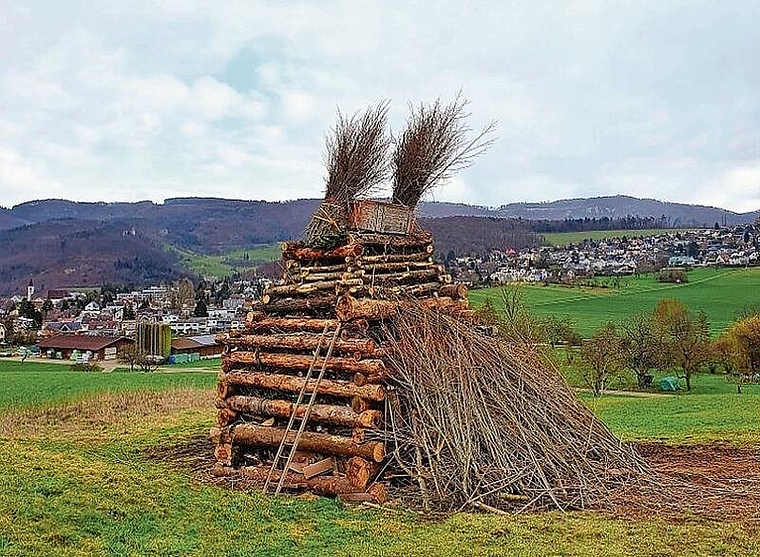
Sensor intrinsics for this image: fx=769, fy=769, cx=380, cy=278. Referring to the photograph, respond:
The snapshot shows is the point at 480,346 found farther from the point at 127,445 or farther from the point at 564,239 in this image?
the point at 564,239

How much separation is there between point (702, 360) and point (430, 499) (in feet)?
114

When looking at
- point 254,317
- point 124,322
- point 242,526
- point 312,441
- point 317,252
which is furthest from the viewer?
point 124,322

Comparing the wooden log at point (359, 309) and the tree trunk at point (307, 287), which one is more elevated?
the tree trunk at point (307, 287)

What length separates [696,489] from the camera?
338 inches

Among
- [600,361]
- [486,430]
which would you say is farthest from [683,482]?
[600,361]

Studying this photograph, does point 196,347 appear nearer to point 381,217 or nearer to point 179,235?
point 381,217

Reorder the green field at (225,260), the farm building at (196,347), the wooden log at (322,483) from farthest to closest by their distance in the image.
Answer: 1. the green field at (225,260)
2. the farm building at (196,347)
3. the wooden log at (322,483)

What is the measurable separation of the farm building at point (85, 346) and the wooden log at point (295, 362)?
49.2 m

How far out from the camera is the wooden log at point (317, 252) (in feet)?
33.4

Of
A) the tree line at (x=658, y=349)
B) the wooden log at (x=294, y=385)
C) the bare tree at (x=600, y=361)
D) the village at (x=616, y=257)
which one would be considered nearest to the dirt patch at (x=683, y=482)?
the wooden log at (x=294, y=385)

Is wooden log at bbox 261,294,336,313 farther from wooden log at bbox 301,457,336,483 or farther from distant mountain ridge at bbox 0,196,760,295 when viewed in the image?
distant mountain ridge at bbox 0,196,760,295

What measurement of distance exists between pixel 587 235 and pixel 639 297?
49.5 metres

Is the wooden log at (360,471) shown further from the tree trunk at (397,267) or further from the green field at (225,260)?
the green field at (225,260)

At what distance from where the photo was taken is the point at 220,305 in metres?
96.2
